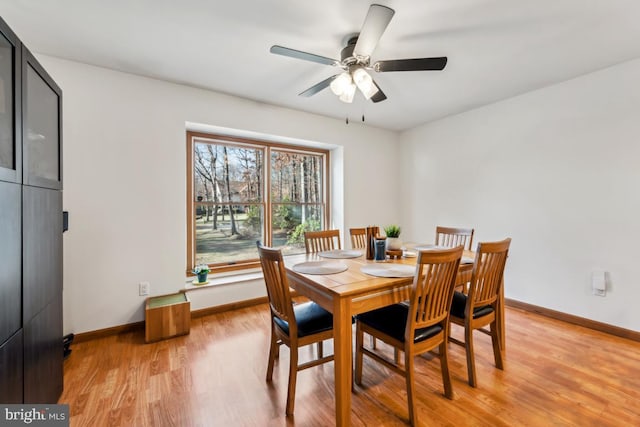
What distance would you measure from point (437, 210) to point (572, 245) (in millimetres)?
1598

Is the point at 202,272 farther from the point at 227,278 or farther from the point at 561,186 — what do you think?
the point at 561,186

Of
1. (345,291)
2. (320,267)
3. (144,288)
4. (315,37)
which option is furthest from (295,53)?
(144,288)

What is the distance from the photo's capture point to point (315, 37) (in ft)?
6.66

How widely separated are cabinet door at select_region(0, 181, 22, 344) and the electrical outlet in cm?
147

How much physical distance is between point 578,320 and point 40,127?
15.4 feet

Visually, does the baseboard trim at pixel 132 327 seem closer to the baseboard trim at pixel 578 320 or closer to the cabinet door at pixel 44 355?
the cabinet door at pixel 44 355

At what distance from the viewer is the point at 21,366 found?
1217 millimetres

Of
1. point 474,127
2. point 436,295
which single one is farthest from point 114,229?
point 474,127

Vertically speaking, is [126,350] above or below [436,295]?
below

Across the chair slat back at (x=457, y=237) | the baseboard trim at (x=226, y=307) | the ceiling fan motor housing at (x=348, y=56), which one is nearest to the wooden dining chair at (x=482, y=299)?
the chair slat back at (x=457, y=237)

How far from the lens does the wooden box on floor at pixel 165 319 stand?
2.37 m

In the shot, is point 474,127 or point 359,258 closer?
point 359,258

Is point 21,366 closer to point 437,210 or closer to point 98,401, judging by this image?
point 98,401

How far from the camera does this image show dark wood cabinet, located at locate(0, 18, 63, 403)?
1.14 metres
